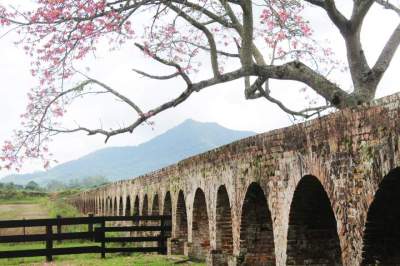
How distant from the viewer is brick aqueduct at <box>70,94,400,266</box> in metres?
7.06

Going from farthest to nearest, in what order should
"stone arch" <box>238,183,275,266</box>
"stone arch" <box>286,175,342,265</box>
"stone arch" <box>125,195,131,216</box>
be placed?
1. "stone arch" <box>125,195,131,216</box>
2. "stone arch" <box>238,183,275,266</box>
3. "stone arch" <box>286,175,342,265</box>

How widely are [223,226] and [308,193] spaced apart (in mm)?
4796

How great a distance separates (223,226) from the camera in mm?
14016

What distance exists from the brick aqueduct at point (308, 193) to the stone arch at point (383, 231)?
0.04 ft

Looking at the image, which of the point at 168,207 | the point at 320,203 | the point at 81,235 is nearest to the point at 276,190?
the point at 320,203

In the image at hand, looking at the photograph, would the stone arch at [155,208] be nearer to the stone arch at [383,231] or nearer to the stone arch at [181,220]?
the stone arch at [181,220]

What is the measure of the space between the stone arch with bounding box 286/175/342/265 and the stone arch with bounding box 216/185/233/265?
4006 mm

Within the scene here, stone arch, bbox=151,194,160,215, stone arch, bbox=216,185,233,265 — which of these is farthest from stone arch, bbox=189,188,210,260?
stone arch, bbox=151,194,160,215

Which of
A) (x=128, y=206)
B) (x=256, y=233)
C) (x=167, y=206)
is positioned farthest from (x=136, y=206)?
(x=256, y=233)

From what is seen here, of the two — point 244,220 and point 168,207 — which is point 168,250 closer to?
point 168,207

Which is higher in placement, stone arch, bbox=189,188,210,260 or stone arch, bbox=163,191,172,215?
stone arch, bbox=163,191,172,215

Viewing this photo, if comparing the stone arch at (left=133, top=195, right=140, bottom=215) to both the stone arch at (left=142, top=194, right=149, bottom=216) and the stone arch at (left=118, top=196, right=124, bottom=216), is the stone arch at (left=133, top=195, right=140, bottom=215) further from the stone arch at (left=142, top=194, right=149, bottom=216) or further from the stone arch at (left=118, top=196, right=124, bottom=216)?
the stone arch at (left=118, top=196, right=124, bottom=216)

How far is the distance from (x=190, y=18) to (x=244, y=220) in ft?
14.7

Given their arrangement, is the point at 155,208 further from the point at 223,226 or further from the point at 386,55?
the point at 386,55
